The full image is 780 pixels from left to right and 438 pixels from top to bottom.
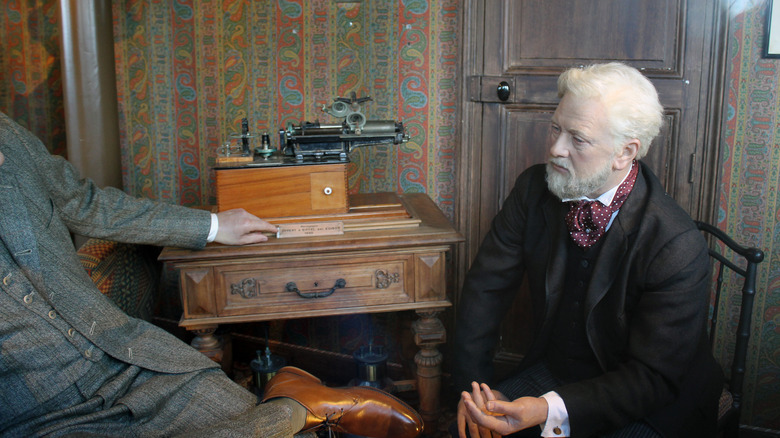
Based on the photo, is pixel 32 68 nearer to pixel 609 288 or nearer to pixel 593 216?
pixel 593 216

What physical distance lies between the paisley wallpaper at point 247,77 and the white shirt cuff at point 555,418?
1.19 meters

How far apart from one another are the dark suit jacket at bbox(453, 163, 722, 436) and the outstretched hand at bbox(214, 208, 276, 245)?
2.65ft

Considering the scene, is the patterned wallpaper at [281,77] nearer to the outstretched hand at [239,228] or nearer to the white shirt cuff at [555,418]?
the outstretched hand at [239,228]

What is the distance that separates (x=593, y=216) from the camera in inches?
75.4

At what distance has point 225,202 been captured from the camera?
2301 millimetres

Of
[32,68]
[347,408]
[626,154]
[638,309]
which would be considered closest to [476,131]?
[626,154]

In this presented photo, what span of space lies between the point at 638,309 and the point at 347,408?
0.84 m

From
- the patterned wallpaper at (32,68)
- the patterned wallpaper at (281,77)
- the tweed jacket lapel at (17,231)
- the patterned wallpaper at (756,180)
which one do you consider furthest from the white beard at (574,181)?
the patterned wallpaper at (32,68)

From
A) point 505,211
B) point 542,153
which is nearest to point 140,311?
point 505,211

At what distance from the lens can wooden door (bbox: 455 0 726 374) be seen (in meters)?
2.46

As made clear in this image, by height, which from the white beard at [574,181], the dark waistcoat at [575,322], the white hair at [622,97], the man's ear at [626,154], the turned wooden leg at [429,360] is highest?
the white hair at [622,97]

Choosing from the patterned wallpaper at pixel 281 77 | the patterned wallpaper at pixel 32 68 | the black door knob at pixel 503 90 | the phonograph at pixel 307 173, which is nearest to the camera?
the phonograph at pixel 307 173

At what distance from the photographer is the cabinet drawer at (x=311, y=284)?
7.23 feet

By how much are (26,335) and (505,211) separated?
138cm
